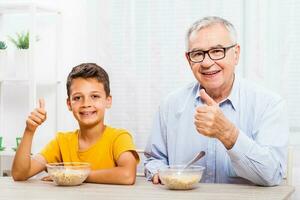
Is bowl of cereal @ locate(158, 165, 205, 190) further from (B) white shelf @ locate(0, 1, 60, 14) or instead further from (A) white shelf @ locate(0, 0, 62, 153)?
(B) white shelf @ locate(0, 1, 60, 14)

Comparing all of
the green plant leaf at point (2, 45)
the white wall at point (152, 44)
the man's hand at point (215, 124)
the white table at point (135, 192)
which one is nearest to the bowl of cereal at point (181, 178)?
the white table at point (135, 192)

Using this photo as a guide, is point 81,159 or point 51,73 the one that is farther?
point 51,73

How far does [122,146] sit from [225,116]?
41 centimetres

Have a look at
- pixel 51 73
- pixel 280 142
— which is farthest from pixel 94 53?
pixel 280 142

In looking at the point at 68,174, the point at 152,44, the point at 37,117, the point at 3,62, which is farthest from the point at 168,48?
the point at 68,174

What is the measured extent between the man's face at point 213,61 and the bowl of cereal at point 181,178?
396 mm

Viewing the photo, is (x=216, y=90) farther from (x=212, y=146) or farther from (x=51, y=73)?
(x=51, y=73)

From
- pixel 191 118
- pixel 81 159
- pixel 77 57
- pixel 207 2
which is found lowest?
pixel 81 159

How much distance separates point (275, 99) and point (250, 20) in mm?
903

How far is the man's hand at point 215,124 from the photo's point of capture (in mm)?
1599

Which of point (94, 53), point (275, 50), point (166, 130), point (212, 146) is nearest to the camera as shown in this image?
point (212, 146)

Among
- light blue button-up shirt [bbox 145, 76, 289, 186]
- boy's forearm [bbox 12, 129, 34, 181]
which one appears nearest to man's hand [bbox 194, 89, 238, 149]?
light blue button-up shirt [bbox 145, 76, 289, 186]

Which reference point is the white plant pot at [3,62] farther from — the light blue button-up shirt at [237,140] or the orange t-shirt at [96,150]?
the light blue button-up shirt at [237,140]

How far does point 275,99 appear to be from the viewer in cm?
190
